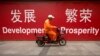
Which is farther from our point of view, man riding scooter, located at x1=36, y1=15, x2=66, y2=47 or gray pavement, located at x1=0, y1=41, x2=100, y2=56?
man riding scooter, located at x1=36, y1=15, x2=66, y2=47

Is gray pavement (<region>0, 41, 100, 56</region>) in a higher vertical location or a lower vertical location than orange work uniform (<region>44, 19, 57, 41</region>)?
lower

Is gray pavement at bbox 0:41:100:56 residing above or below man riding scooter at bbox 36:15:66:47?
below

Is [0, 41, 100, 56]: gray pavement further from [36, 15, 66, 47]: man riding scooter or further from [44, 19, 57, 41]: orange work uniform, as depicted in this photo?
[44, 19, 57, 41]: orange work uniform

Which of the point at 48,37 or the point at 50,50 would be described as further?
the point at 48,37

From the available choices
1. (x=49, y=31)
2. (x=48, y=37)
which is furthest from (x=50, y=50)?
(x=49, y=31)

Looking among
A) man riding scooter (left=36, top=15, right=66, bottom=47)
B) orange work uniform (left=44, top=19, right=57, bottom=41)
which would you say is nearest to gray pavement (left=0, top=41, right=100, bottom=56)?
man riding scooter (left=36, top=15, right=66, bottom=47)

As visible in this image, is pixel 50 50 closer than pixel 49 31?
Yes

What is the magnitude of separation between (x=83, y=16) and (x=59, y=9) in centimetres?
169

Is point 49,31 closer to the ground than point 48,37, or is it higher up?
higher up

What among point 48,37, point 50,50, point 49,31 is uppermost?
point 49,31

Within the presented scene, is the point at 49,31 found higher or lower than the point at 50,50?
higher

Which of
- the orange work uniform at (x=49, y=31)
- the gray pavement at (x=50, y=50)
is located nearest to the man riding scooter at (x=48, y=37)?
the orange work uniform at (x=49, y=31)

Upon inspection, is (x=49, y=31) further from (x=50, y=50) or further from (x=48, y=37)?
(x=50, y=50)

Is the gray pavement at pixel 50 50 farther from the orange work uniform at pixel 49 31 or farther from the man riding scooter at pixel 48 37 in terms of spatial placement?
the orange work uniform at pixel 49 31
